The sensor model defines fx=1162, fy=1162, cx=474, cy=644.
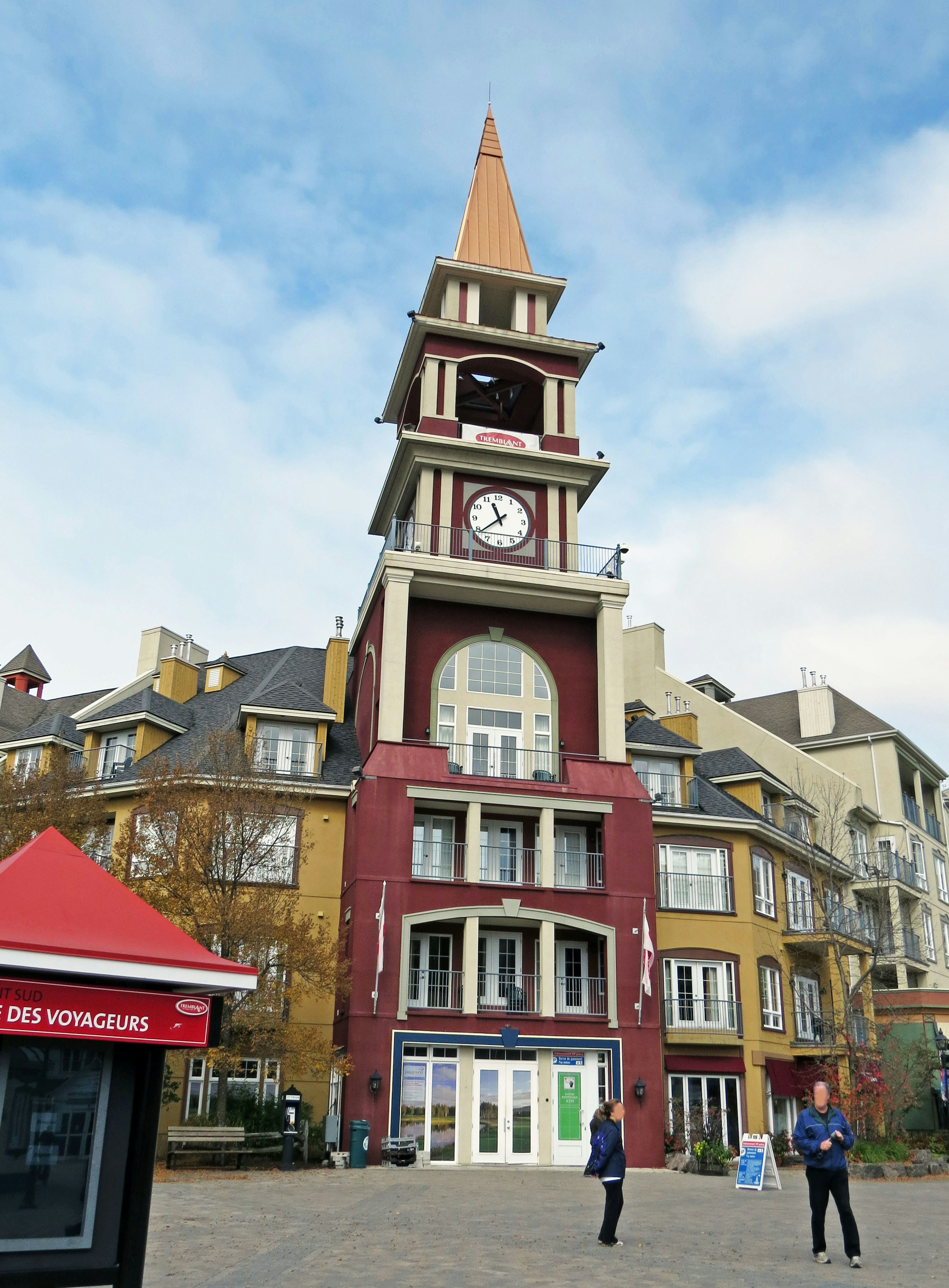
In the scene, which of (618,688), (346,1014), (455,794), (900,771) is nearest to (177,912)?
(346,1014)

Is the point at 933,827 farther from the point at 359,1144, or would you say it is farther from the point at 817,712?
the point at 359,1144

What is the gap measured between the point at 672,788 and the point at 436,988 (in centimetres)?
1103

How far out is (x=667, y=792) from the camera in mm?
37750

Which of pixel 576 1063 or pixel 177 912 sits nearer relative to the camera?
pixel 177 912

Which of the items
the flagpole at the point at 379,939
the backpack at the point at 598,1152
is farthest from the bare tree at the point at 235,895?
the backpack at the point at 598,1152

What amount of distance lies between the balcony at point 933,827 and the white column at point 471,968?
104ft

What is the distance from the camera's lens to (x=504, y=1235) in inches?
584

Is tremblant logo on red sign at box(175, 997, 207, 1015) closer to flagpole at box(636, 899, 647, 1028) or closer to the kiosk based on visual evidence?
the kiosk

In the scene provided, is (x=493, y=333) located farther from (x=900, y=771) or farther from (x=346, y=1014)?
(x=900, y=771)

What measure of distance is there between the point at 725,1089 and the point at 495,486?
19322 millimetres

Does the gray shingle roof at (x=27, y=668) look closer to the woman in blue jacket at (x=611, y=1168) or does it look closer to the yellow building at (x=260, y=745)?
the yellow building at (x=260, y=745)

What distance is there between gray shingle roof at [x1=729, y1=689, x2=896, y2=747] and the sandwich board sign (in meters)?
29.9

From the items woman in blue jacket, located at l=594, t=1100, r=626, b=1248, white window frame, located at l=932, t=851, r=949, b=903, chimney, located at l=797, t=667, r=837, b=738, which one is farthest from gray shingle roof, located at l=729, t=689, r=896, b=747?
woman in blue jacket, located at l=594, t=1100, r=626, b=1248

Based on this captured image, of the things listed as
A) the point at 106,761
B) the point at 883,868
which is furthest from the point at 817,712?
the point at 106,761
